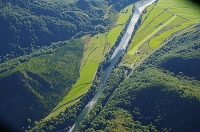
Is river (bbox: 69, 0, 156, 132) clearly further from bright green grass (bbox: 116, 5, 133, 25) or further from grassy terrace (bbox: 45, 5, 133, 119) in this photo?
grassy terrace (bbox: 45, 5, 133, 119)

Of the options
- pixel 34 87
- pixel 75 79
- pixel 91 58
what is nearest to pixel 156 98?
pixel 75 79

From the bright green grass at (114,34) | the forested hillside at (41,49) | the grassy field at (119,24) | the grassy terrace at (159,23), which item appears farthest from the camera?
the grassy field at (119,24)

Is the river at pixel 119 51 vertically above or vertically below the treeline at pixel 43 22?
below

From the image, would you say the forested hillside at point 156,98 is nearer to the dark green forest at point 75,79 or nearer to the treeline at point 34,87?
the dark green forest at point 75,79

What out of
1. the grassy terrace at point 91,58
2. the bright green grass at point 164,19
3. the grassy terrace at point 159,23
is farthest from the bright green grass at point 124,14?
the bright green grass at point 164,19

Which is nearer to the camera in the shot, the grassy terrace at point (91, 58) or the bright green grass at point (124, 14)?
the grassy terrace at point (91, 58)

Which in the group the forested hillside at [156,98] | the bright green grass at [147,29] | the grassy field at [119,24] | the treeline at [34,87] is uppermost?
the grassy field at [119,24]

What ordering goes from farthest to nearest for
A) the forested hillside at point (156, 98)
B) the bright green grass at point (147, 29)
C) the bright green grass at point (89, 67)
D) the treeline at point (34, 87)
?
the bright green grass at point (147, 29)
the bright green grass at point (89, 67)
the treeline at point (34, 87)
the forested hillside at point (156, 98)

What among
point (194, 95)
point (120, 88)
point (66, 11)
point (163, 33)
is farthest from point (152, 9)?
point (194, 95)
